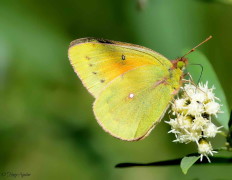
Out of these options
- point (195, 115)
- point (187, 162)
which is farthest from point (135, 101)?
point (187, 162)

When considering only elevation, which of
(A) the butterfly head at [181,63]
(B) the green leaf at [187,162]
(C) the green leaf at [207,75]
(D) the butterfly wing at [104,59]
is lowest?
(B) the green leaf at [187,162]

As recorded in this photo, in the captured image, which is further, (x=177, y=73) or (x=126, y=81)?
(x=126, y=81)

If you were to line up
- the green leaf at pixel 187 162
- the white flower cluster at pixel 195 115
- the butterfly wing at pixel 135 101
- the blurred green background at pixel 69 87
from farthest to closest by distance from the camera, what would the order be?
the blurred green background at pixel 69 87 < the butterfly wing at pixel 135 101 < the white flower cluster at pixel 195 115 < the green leaf at pixel 187 162

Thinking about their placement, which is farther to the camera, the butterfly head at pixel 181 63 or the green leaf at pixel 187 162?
the butterfly head at pixel 181 63

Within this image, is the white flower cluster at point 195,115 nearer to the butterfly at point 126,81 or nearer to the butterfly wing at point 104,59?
the butterfly at point 126,81

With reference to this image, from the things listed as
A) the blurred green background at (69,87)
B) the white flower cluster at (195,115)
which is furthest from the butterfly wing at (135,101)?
the blurred green background at (69,87)

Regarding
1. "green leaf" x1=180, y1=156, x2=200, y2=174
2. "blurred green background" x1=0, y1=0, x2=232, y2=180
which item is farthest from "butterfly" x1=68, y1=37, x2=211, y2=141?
"blurred green background" x1=0, y1=0, x2=232, y2=180

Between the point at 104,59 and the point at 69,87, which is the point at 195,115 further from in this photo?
the point at 69,87
